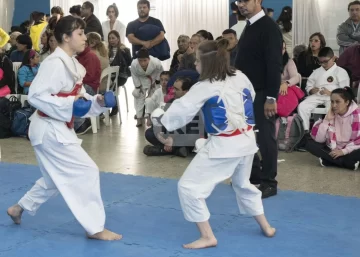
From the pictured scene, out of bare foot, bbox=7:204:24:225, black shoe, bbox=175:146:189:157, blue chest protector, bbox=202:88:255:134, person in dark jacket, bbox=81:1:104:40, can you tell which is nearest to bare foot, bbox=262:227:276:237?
blue chest protector, bbox=202:88:255:134

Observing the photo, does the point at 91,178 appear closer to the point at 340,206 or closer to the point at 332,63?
the point at 340,206

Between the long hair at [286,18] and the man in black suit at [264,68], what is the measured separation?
5.08 metres

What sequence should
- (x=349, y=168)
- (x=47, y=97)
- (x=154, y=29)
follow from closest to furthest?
(x=47, y=97) < (x=349, y=168) < (x=154, y=29)

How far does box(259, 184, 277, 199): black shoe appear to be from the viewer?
4777 millimetres

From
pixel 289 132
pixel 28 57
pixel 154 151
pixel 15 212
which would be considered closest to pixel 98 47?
pixel 28 57

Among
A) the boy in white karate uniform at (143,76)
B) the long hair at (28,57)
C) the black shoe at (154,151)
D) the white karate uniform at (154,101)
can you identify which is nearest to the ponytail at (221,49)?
the black shoe at (154,151)

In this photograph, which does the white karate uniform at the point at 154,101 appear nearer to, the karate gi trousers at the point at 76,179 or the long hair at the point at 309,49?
the long hair at the point at 309,49

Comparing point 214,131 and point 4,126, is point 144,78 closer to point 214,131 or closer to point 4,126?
point 4,126

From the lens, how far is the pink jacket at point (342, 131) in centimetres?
590

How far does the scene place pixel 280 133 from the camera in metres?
6.83

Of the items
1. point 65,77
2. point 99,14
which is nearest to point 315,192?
point 65,77

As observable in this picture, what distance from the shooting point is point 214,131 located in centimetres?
370

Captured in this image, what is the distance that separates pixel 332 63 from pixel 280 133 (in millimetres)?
961

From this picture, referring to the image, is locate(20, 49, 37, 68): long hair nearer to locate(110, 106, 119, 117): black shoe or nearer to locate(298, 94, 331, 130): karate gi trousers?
locate(110, 106, 119, 117): black shoe
